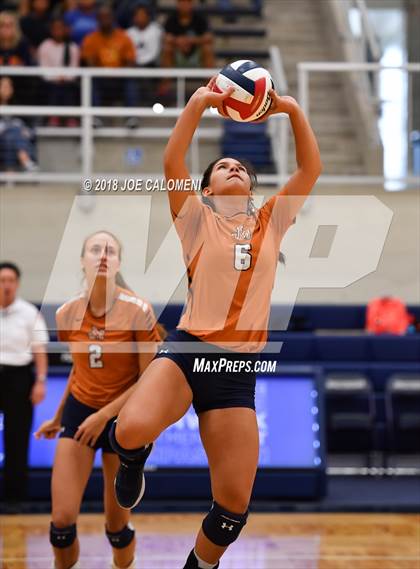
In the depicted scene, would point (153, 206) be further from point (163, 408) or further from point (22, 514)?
point (163, 408)

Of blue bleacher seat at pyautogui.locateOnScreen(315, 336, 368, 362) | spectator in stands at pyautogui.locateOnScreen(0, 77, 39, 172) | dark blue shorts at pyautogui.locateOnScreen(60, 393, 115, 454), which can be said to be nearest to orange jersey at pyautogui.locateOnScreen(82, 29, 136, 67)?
spectator in stands at pyautogui.locateOnScreen(0, 77, 39, 172)

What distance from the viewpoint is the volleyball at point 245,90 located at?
5.20 meters

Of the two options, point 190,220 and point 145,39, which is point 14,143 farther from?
point 190,220

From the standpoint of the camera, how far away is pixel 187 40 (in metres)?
13.7

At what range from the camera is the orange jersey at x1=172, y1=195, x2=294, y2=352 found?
5.18m

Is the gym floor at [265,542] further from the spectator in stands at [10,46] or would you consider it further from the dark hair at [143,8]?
the dark hair at [143,8]

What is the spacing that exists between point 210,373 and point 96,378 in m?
1.46

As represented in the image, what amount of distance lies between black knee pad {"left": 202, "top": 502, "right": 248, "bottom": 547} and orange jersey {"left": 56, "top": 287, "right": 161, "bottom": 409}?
1418 millimetres

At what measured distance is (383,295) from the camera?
13000 millimetres

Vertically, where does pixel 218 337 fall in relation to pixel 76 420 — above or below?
above

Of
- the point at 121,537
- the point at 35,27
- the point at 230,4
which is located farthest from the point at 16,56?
the point at 121,537

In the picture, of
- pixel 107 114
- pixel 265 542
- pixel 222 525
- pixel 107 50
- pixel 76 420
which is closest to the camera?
pixel 222 525

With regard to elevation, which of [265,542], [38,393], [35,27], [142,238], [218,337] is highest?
[35,27]

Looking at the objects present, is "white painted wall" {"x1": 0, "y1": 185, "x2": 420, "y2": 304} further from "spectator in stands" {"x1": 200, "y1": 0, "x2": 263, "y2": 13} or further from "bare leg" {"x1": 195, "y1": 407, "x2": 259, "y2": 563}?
"bare leg" {"x1": 195, "y1": 407, "x2": 259, "y2": 563}
